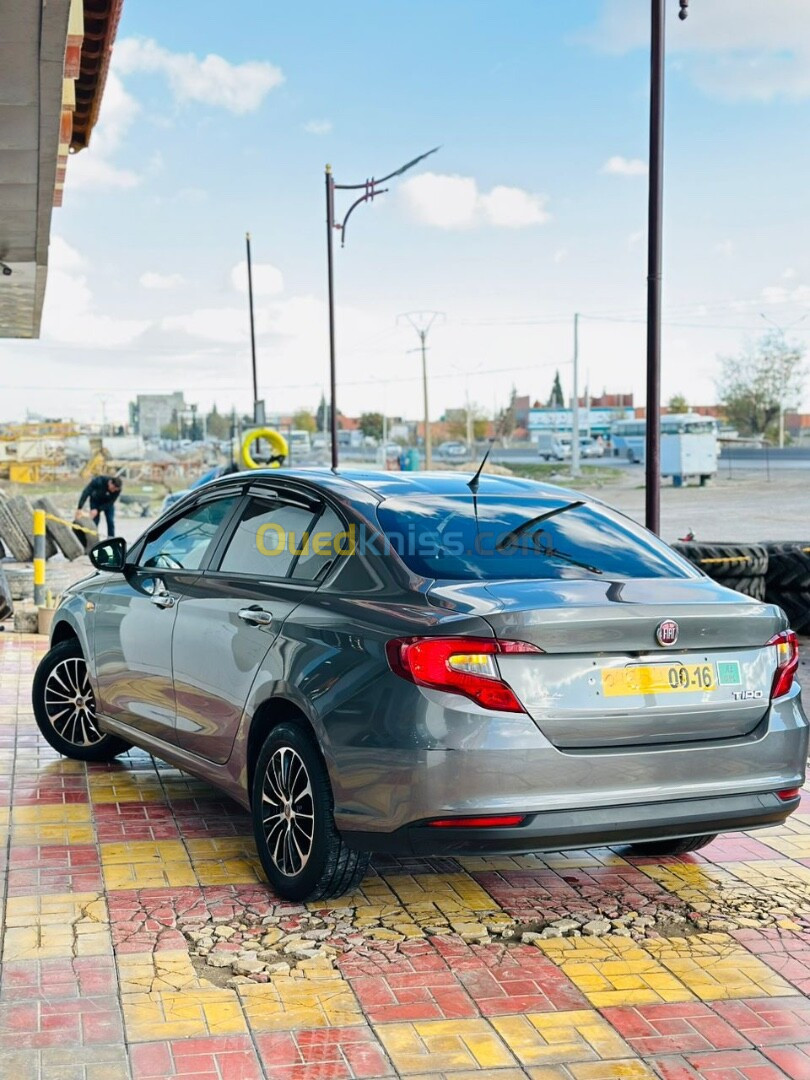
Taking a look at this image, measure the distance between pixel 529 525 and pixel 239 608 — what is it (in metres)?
1.26

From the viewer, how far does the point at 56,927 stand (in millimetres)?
4613

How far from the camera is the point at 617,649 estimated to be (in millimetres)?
4398

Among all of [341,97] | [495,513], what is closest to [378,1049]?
[495,513]

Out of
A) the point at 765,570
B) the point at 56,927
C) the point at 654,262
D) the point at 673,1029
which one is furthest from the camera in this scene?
the point at 765,570

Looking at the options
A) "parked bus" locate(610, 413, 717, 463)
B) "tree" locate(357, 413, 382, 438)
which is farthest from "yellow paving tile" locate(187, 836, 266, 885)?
"tree" locate(357, 413, 382, 438)

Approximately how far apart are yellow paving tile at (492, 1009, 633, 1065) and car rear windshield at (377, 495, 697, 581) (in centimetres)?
156

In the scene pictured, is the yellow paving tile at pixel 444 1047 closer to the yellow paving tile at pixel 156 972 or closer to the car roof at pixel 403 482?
the yellow paving tile at pixel 156 972

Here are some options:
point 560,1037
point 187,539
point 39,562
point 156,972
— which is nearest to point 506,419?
point 39,562

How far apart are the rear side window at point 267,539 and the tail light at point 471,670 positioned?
1176mm

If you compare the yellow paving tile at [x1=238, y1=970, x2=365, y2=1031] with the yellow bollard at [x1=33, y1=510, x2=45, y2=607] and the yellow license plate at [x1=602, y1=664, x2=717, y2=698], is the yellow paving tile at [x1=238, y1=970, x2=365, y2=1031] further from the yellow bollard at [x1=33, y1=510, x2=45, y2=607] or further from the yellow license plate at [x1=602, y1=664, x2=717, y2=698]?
the yellow bollard at [x1=33, y1=510, x2=45, y2=607]

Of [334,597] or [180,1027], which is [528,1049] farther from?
[334,597]

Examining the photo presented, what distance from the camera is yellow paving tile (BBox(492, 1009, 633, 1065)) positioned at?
12.0ft

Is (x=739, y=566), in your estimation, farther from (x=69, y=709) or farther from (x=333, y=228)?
(x=333, y=228)

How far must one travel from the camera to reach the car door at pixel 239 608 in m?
5.16
